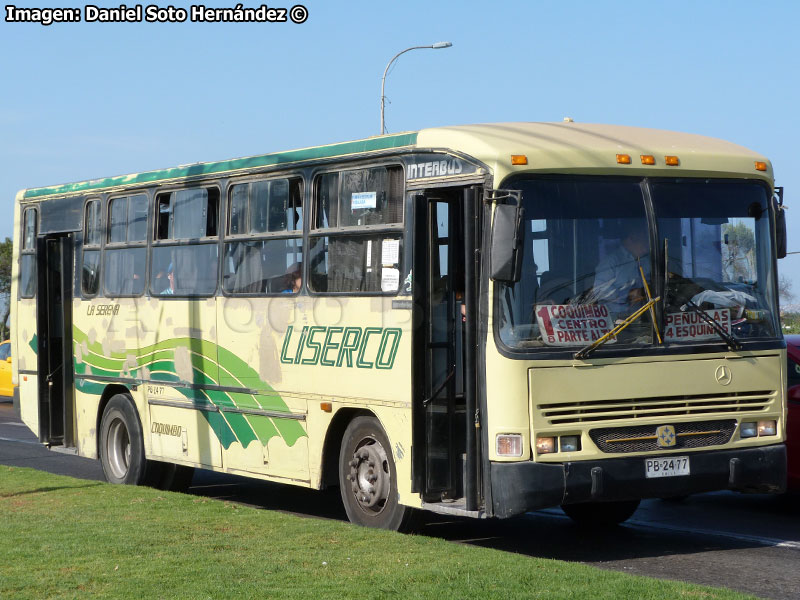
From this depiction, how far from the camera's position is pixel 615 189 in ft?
30.7

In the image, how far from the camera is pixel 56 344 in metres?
15.2

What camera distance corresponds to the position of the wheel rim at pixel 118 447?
46.7ft

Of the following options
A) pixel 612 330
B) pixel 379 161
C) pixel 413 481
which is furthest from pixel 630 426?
pixel 379 161

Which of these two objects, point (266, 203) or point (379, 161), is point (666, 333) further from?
point (266, 203)

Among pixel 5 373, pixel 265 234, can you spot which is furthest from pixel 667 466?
pixel 5 373

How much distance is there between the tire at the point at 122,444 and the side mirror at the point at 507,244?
6.33 metres

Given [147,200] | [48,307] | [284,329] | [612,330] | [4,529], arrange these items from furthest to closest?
[48,307]
[147,200]
[284,329]
[4,529]
[612,330]

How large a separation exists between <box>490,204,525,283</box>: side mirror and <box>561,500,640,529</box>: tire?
322 cm

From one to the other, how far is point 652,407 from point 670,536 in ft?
5.87

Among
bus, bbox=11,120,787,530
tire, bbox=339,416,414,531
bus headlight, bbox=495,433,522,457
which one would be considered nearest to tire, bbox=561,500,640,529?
bus, bbox=11,120,787,530

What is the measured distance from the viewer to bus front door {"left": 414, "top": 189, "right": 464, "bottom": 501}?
9.70 meters

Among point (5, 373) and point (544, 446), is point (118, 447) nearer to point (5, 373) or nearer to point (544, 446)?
point (544, 446)

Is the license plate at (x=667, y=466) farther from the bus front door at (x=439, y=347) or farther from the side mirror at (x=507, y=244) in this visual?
the side mirror at (x=507, y=244)

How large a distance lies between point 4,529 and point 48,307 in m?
5.43
